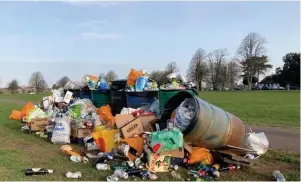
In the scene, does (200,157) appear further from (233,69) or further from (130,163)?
(233,69)

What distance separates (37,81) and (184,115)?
8962 cm

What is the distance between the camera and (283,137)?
9.43m

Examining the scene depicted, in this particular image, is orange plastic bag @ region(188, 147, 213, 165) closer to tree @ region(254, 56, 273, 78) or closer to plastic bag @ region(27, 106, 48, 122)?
plastic bag @ region(27, 106, 48, 122)

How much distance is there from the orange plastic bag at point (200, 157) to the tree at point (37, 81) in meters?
87.2

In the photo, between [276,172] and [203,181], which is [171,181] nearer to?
[203,181]

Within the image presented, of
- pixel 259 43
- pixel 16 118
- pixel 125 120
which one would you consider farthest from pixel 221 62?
pixel 125 120

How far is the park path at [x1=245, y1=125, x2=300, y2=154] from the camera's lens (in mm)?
8031

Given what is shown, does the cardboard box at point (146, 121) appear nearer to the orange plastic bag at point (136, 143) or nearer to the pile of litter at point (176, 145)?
the pile of litter at point (176, 145)

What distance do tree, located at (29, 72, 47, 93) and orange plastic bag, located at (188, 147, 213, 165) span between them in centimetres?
8718

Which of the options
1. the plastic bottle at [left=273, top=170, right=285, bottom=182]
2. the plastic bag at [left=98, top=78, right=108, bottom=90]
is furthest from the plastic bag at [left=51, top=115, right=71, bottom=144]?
the plastic bottle at [left=273, top=170, right=285, bottom=182]

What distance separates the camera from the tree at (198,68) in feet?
238

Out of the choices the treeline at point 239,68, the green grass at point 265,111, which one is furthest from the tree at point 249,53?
the green grass at point 265,111

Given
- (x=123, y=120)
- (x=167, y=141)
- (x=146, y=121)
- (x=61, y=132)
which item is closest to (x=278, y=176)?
(x=167, y=141)

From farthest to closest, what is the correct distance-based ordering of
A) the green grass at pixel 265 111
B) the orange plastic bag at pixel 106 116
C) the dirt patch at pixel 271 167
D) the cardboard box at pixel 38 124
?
the green grass at pixel 265 111, the cardboard box at pixel 38 124, the orange plastic bag at pixel 106 116, the dirt patch at pixel 271 167
